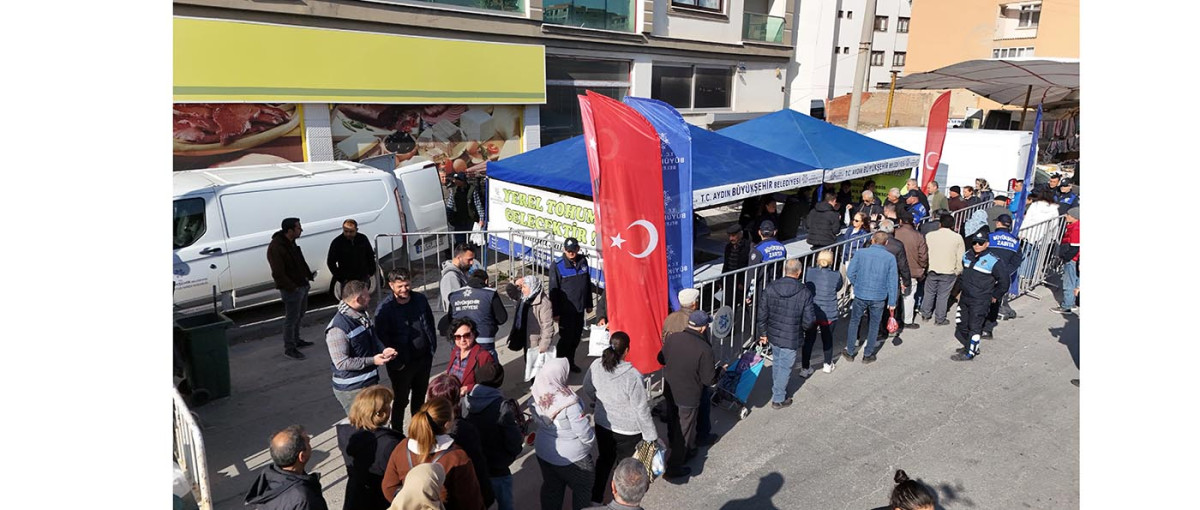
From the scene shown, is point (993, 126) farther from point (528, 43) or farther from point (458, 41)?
point (458, 41)

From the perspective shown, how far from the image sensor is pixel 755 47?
23922mm

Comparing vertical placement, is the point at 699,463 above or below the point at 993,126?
below

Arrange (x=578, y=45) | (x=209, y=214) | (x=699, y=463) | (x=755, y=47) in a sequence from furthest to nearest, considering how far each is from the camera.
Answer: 1. (x=755, y=47)
2. (x=578, y=45)
3. (x=209, y=214)
4. (x=699, y=463)

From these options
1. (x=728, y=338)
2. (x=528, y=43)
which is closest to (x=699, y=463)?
(x=728, y=338)

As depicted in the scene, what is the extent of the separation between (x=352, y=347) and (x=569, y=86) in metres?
14.6

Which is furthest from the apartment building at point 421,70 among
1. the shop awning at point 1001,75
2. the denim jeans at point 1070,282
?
the denim jeans at point 1070,282

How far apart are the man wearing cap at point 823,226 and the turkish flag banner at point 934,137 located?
5.29 meters

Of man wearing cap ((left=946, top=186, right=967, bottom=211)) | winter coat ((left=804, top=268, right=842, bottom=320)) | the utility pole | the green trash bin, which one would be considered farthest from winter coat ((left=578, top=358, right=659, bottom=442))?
the utility pole

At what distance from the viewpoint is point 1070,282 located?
32.2ft

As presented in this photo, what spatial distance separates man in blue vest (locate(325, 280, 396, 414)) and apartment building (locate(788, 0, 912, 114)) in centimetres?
3095

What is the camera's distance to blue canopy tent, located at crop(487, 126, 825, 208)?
9.55 metres

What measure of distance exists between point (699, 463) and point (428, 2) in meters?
12.6

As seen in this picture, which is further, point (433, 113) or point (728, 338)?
point (433, 113)

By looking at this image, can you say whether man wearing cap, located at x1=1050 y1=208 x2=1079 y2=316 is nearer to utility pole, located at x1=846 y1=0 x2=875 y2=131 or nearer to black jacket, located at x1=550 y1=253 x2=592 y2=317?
black jacket, located at x1=550 y1=253 x2=592 y2=317
